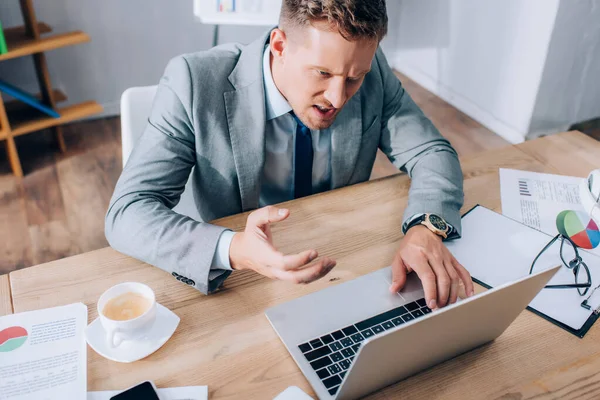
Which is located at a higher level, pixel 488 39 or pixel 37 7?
pixel 37 7

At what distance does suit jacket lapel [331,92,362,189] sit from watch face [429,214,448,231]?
35 centimetres

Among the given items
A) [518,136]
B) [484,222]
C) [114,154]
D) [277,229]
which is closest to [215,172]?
[277,229]

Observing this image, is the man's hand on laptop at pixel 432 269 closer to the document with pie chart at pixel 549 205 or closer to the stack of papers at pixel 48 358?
the document with pie chart at pixel 549 205

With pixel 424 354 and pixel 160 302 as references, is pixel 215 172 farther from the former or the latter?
pixel 424 354

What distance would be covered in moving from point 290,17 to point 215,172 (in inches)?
15.4

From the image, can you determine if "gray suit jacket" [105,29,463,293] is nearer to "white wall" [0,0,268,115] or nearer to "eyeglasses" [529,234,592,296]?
"eyeglasses" [529,234,592,296]

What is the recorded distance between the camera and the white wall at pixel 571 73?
105 inches

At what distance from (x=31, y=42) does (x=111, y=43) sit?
525 millimetres

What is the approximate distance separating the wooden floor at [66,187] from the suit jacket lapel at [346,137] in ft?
4.21

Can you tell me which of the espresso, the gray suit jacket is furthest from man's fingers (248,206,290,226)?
the espresso

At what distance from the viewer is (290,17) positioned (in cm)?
107

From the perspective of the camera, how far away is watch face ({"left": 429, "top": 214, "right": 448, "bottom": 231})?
1059 millimetres

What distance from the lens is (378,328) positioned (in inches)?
34.3

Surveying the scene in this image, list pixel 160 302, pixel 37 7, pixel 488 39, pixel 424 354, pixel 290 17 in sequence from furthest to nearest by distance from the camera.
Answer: pixel 488 39
pixel 37 7
pixel 290 17
pixel 160 302
pixel 424 354
